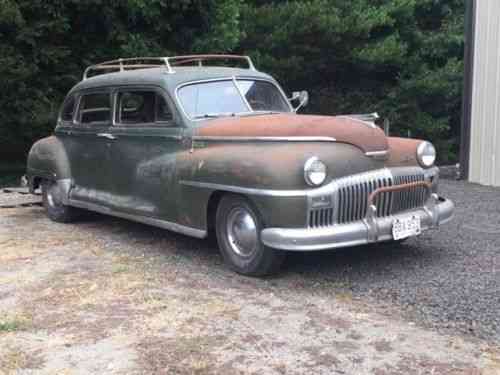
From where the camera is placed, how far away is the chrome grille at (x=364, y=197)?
4938mm

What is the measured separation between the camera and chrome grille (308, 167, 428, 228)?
494cm

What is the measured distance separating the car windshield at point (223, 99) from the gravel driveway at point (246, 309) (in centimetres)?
137

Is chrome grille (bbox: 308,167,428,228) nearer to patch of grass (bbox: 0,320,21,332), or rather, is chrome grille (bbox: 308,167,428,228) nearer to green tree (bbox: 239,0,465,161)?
patch of grass (bbox: 0,320,21,332)

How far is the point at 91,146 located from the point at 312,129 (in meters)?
3.06

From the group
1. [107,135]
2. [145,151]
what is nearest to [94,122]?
[107,135]

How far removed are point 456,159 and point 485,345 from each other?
13.9 metres

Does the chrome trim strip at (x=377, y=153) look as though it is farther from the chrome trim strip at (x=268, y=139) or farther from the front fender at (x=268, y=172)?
the chrome trim strip at (x=268, y=139)

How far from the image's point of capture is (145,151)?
6320mm

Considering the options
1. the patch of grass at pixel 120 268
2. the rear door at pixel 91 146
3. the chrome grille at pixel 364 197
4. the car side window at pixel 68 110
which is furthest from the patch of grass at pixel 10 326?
the car side window at pixel 68 110

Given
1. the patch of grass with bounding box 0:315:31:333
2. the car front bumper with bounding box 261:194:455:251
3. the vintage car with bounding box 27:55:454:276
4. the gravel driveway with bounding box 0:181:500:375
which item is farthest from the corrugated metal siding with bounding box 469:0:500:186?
the patch of grass with bounding box 0:315:31:333

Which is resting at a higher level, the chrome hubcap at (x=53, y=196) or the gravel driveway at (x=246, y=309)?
the chrome hubcap at (x=53, y=196)

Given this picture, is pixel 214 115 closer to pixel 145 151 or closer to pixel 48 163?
pixel 145 151

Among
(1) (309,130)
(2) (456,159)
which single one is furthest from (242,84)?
(2) (456,159)

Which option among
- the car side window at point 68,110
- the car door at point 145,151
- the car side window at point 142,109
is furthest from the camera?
the car side window at point 68,110
